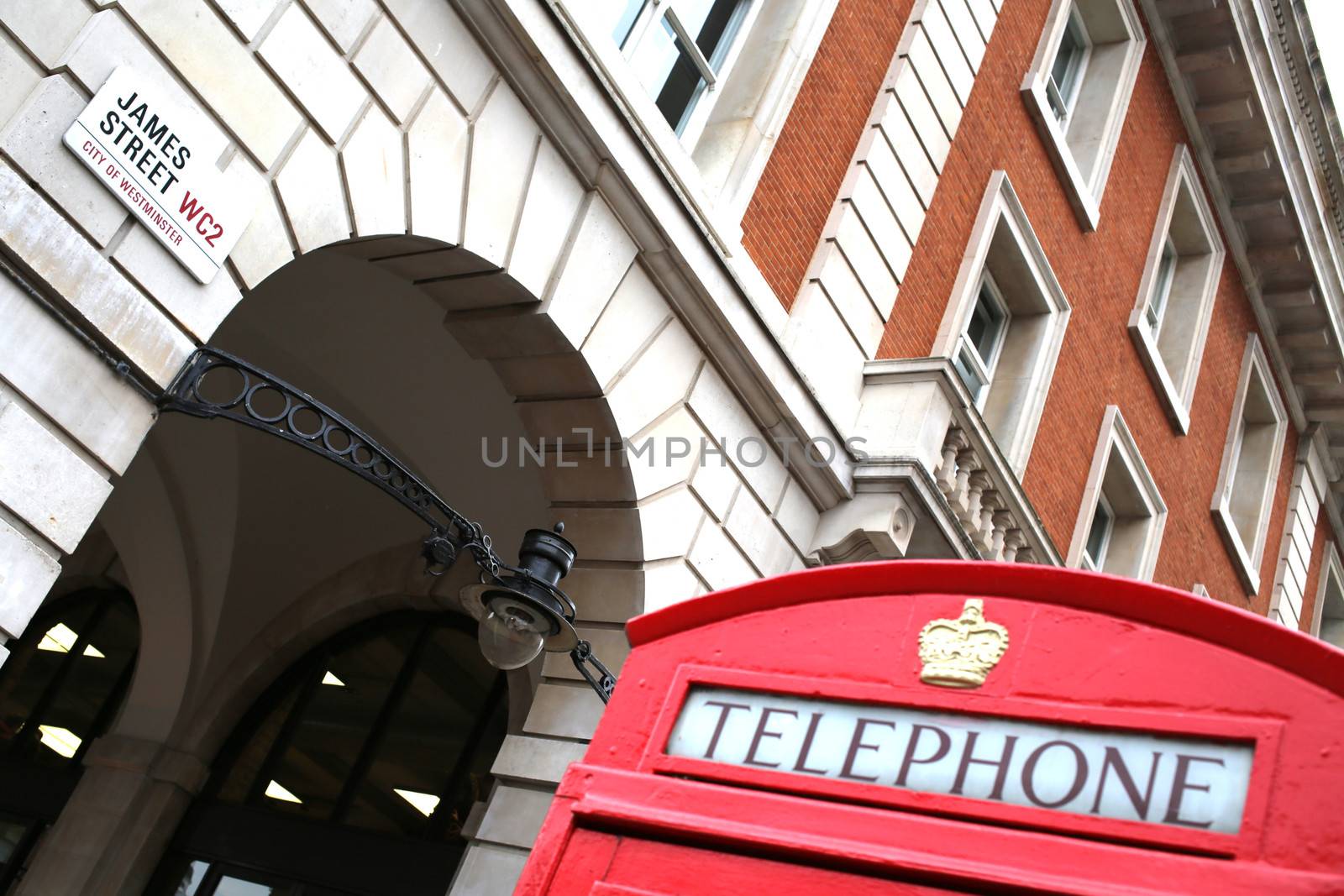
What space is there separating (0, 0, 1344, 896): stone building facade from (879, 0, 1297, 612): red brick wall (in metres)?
0.06

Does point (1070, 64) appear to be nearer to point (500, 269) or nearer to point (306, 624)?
point (500, 269)

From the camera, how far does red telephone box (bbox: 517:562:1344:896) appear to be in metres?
2.40

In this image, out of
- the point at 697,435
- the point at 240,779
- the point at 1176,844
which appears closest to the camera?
the point at 1176,844

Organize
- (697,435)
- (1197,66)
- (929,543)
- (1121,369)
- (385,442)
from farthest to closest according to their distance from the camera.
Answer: (1197,66)
(1121,369)
(385,442)
(929,543)
(697,435)

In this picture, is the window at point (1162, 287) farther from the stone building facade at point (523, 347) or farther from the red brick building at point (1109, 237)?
the red brick building at point (1109, 237)

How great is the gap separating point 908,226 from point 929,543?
2.50 m

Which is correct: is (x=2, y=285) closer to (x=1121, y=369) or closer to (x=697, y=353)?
(x=697, y=353)

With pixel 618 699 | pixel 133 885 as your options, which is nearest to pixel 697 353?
pixel 618 699

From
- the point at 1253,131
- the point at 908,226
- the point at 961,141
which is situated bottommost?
the point at 908,226

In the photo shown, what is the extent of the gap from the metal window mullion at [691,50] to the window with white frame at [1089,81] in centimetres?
506

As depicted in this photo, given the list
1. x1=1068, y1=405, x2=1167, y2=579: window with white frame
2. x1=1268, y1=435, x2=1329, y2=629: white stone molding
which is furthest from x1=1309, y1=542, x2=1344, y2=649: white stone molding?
x1=1068, y1=405, x2=1167, y2=579: window with white frame

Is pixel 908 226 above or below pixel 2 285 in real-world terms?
above

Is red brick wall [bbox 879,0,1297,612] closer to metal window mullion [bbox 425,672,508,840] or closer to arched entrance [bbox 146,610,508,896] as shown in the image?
metal window mullion [bbox 425,672,508,840]

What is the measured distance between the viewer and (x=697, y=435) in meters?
8.34
